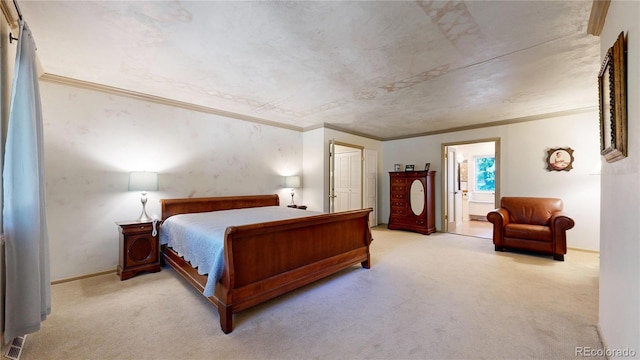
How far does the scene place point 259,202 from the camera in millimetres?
4703

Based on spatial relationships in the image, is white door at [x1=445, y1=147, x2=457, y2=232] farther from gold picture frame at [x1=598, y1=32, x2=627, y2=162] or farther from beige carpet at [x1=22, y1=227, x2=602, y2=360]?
gold picture frame at [x1=598, y1=32, x2=627, y2=162]

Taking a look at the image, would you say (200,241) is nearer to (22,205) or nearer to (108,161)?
(22,205)

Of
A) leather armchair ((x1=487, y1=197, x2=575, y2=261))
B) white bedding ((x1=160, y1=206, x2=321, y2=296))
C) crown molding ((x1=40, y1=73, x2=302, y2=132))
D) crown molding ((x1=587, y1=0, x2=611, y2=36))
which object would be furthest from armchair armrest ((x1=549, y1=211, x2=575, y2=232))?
crown molding ((x1=40, y1=73, x2=302, y2=132))

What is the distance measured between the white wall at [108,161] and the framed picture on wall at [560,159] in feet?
18.7

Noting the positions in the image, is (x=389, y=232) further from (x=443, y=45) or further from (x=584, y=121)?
(x=443, y=45)

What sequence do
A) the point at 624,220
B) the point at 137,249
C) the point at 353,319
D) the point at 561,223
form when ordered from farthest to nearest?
the point at 561,223
the point at 137,249
the point at 353,319
the point at 624,220

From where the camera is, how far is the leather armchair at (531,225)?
3641mm

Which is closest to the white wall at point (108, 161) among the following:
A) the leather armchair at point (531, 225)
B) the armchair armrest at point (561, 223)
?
the leather armchair at point (531, 225)

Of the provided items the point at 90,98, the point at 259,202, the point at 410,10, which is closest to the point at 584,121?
the point at 410,10

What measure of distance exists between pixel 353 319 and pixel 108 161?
3.55 meters

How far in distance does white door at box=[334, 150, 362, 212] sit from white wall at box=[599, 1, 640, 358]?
4387 mm

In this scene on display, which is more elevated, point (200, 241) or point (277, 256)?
point (200, 241)

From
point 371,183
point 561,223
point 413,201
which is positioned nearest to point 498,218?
point 561,223

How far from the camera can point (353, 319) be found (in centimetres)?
215
